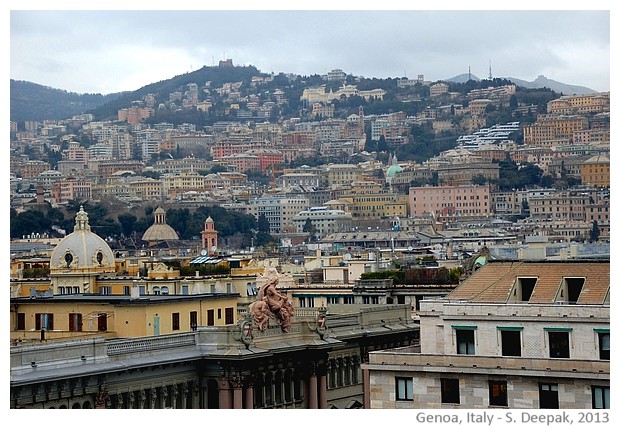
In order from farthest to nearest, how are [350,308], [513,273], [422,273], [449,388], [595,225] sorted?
1. [595,225]
2. [422,273]
3. [350,308]
4. [513,273]
5. [449,388]

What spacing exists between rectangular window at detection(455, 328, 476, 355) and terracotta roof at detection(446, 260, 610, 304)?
0.73 m

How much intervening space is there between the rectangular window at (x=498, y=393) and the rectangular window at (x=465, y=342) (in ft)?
3.63

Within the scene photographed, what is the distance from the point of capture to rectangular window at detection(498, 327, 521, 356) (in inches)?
1097

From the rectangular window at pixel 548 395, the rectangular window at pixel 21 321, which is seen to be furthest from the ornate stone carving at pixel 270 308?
the rectangular window at pixel 548 395

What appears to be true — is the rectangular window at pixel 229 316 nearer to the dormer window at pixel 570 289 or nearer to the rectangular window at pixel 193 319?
the rectangular window at pixel 193 319

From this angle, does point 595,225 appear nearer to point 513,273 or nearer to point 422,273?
point 422,273

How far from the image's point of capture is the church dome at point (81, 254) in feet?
163

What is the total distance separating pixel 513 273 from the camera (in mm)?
29922

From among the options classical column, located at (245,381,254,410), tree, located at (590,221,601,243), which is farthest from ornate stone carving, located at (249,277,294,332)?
tree, located at (590,221,601,243)

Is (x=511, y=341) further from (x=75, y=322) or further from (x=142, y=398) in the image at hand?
(x=75, y=322)

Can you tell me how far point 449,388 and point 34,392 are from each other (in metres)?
6.50

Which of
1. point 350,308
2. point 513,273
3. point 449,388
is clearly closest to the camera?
point 449,388

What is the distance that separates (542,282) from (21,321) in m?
13.1

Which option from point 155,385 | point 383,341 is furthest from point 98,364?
point 383,341
